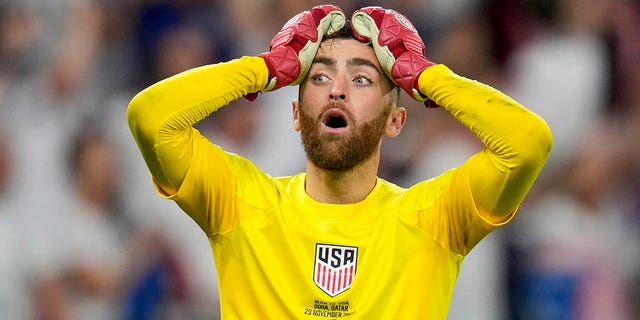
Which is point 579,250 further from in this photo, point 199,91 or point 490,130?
point 199,91

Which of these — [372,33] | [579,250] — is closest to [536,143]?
[372,33]

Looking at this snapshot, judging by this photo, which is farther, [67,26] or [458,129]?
[67,26]

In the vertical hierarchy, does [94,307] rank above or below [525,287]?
below

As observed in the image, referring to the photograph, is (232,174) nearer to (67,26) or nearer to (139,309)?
(139,309)

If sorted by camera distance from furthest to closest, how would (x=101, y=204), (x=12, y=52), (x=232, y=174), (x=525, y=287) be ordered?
(x=12, y=52) < (x=101, y=204) < (x=525, y=287) < (x=232, y=174)

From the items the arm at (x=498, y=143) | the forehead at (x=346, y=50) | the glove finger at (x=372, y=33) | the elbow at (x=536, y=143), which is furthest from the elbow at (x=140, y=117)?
the elbow at (x=536, y=143)

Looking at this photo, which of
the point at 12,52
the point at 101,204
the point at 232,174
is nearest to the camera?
the point at 232,174

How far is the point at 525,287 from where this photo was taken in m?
4.47

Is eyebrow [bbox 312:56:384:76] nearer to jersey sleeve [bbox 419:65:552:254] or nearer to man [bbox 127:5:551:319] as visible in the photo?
man [bbox 127:5:551:319]

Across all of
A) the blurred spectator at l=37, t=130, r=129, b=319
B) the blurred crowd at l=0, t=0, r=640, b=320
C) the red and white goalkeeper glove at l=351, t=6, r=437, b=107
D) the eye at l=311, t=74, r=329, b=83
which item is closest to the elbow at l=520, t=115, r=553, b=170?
the red and white goalkeeper glove at l=351, t=6, r=437, b=107

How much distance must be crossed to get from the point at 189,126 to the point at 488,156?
2.96ft

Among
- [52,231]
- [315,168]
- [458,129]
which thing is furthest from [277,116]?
[315,168]

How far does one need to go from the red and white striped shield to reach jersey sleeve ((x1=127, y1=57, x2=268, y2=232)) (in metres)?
0.34

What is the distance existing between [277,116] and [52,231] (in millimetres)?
1192
